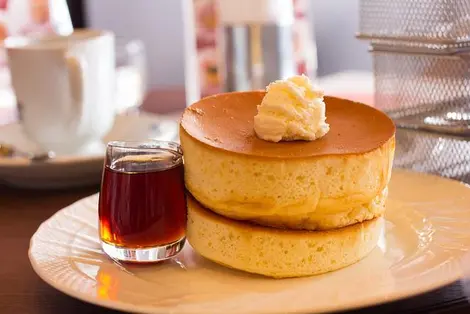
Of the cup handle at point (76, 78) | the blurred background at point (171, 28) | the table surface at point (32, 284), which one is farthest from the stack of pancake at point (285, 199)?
the blurred background at point (171, 28)

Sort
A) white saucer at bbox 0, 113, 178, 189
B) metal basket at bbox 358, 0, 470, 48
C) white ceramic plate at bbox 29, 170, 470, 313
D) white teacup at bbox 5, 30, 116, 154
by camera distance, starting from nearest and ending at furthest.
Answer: white ceramic plate at bbox 29, 170, 470, 313
metal basket at bbox 358, 0, 470, 48
white saucer at bbox 0, 113, 178, 189
white teacup at bbox 5, 30, 116, 154

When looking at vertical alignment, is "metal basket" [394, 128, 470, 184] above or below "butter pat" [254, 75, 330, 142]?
below

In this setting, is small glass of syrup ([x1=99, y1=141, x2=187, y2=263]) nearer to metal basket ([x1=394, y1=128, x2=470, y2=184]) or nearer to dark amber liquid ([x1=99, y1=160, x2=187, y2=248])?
dark amber liquid ([x1=99, y1=160, x2=187, y2=248])

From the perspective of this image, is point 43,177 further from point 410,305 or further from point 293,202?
point 410,305

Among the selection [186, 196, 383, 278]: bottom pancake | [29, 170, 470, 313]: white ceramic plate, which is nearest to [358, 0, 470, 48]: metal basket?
[29, 170, 470, 313]: white ceramic plate

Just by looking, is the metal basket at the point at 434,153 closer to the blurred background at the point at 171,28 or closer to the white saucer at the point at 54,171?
the white saucer at the point at 54,171

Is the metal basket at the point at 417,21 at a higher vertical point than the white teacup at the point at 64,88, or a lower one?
higher
